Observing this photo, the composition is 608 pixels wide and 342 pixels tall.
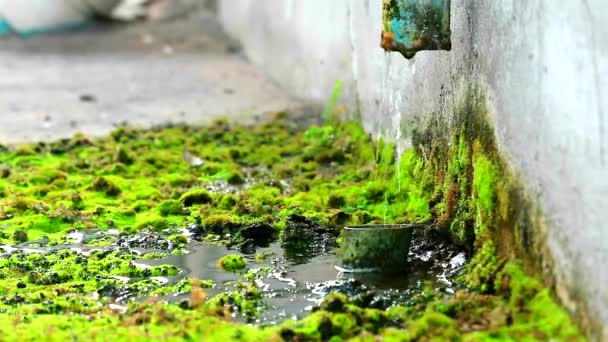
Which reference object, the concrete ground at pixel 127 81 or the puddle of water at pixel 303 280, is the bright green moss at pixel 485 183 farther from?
the concrete ground at pixel 127 81

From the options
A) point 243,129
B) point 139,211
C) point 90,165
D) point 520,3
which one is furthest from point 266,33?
point 520,3

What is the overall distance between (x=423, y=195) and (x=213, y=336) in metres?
1.77

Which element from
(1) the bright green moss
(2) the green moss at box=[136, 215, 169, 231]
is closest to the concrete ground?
(2) the green moss at box=[136, 215, 169, 231]

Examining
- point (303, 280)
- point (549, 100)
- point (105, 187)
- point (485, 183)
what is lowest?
point (303, 280)

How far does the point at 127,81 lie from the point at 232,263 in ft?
18.5

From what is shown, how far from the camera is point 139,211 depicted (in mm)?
5387

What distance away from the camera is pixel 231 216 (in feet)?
16.8

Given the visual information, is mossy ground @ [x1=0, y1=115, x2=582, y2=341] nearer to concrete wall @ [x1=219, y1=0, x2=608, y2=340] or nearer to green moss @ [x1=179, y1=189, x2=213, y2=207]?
green moss @ [x1=179, y1=189, x2=213, y2=207]

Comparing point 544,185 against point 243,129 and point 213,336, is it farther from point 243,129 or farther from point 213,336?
point 243,129

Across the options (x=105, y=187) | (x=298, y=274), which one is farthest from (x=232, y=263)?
(x=105, y=187)

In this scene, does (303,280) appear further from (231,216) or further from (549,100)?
(549,100)

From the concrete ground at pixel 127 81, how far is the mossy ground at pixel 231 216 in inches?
28.1

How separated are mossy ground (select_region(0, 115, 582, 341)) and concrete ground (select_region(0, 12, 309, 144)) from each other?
715mm

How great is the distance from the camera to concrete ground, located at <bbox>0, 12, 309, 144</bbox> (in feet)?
26.6
